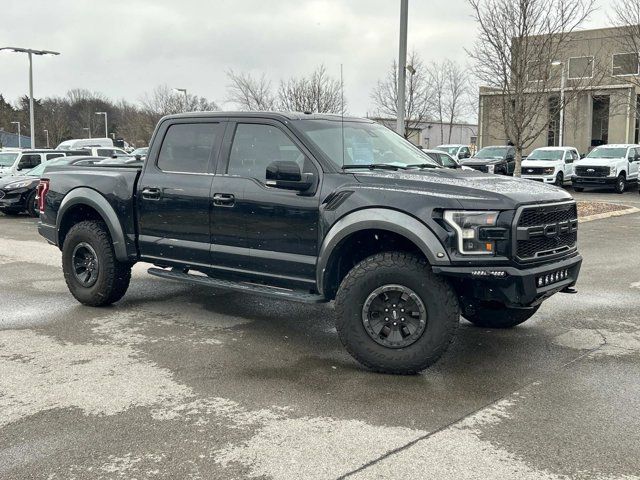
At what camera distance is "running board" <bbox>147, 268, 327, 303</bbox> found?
214 inches

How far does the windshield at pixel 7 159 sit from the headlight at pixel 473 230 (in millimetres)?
20175

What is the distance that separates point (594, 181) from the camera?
25156mm

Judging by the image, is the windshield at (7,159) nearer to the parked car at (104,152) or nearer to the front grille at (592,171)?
the parked car at (104,152)

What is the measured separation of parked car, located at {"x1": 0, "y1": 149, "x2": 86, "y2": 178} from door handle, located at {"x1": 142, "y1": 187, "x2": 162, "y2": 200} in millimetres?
16156

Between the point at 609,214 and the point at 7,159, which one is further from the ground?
the point at 7,159

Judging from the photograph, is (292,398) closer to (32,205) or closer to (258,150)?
(258,150)

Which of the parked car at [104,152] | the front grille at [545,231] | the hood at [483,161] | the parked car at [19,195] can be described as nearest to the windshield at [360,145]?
the front grille at [545,231]

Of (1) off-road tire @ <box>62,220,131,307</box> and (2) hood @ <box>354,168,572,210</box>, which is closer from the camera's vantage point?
(2) hood @ <box>354,168,572,210</box>

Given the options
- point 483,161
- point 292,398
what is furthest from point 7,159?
point 292,398

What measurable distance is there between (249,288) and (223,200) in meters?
0.80

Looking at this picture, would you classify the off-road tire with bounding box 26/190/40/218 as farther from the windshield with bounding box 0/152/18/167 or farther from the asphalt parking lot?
the asphalt parking lot

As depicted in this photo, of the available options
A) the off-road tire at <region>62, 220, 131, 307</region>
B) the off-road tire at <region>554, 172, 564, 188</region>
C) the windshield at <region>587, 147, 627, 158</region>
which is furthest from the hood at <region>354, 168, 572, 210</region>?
the windshield at <region>587, 147, 627, 158</region>

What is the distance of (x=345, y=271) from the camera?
5.54 meters

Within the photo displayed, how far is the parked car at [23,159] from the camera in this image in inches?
836
